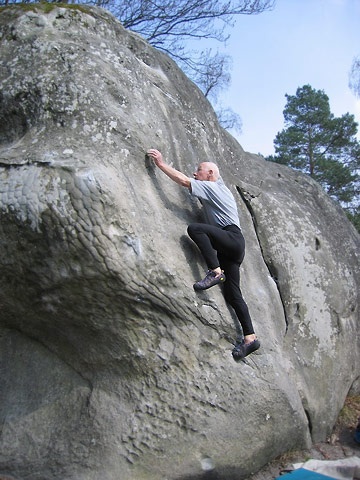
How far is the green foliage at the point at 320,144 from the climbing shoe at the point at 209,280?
1609 centimetres

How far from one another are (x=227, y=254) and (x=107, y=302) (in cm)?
107

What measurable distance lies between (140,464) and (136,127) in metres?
2.59

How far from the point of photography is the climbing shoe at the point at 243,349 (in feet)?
13.5

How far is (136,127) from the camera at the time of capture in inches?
167

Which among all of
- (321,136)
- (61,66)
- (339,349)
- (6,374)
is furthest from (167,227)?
(321,136)

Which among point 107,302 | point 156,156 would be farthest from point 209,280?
point 156,156

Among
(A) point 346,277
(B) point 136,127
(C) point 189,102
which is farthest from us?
(A) point 346,277

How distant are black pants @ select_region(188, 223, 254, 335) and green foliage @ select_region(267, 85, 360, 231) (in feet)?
52.0

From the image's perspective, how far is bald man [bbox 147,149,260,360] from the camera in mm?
4086

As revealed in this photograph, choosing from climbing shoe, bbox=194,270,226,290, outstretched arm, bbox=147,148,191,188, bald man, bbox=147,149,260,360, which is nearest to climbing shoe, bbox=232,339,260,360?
bald man, bbox=147,149,260,360

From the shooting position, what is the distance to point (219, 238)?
4145 mm

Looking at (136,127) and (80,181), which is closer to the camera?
(80,181)

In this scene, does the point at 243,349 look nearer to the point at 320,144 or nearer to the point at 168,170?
the point at 168,170

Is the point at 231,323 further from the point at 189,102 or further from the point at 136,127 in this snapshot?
the point at 189,102
